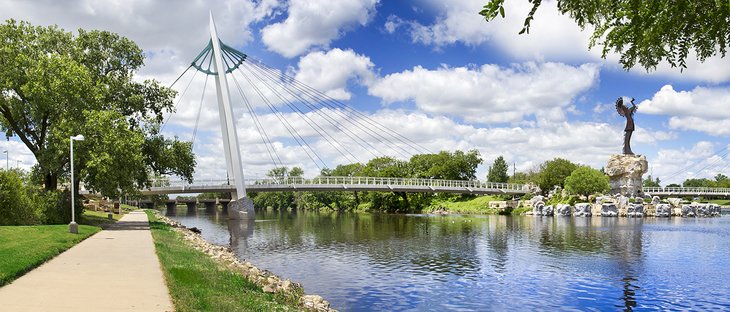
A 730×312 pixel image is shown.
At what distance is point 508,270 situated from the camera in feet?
83.3

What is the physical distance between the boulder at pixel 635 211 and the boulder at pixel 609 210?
1.56 metres

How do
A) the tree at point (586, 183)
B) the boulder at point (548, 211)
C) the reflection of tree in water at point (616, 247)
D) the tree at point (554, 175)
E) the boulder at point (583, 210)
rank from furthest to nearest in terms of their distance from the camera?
the tree at point (554, 175) < the tree at point (586, 183) < the boulder at point (548, 211) < the boulder at point (583, 210) < the reflection of tree in water at point (616, 247)

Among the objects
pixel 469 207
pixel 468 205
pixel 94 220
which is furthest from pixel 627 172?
pixel 94 220

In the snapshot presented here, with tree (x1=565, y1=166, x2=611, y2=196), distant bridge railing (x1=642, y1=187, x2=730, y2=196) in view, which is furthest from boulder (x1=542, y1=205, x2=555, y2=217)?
distant bridge railing (x1=642, y1=187, x2=730, y2=196)

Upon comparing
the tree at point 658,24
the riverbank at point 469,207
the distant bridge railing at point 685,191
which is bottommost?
the riverbank at point 469,207

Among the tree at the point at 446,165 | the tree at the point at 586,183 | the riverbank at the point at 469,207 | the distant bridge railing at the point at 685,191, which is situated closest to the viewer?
the tree at the point at 586,183

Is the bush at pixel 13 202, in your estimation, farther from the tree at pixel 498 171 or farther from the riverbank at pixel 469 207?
the tree at pixel 498 171

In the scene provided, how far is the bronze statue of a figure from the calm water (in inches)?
1988

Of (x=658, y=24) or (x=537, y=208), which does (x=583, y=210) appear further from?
(x=658, y=24)

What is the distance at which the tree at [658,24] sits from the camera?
7.12 metres

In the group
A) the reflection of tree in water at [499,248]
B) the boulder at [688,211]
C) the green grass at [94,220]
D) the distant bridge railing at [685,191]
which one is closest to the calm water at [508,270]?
the reflection of tree in water at [499,248]

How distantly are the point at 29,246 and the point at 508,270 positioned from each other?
19637 millimetres

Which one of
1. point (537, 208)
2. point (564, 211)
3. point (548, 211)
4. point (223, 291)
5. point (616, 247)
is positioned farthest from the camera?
point (537, 208)

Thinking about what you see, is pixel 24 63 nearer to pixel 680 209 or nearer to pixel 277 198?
pixel 680 209
